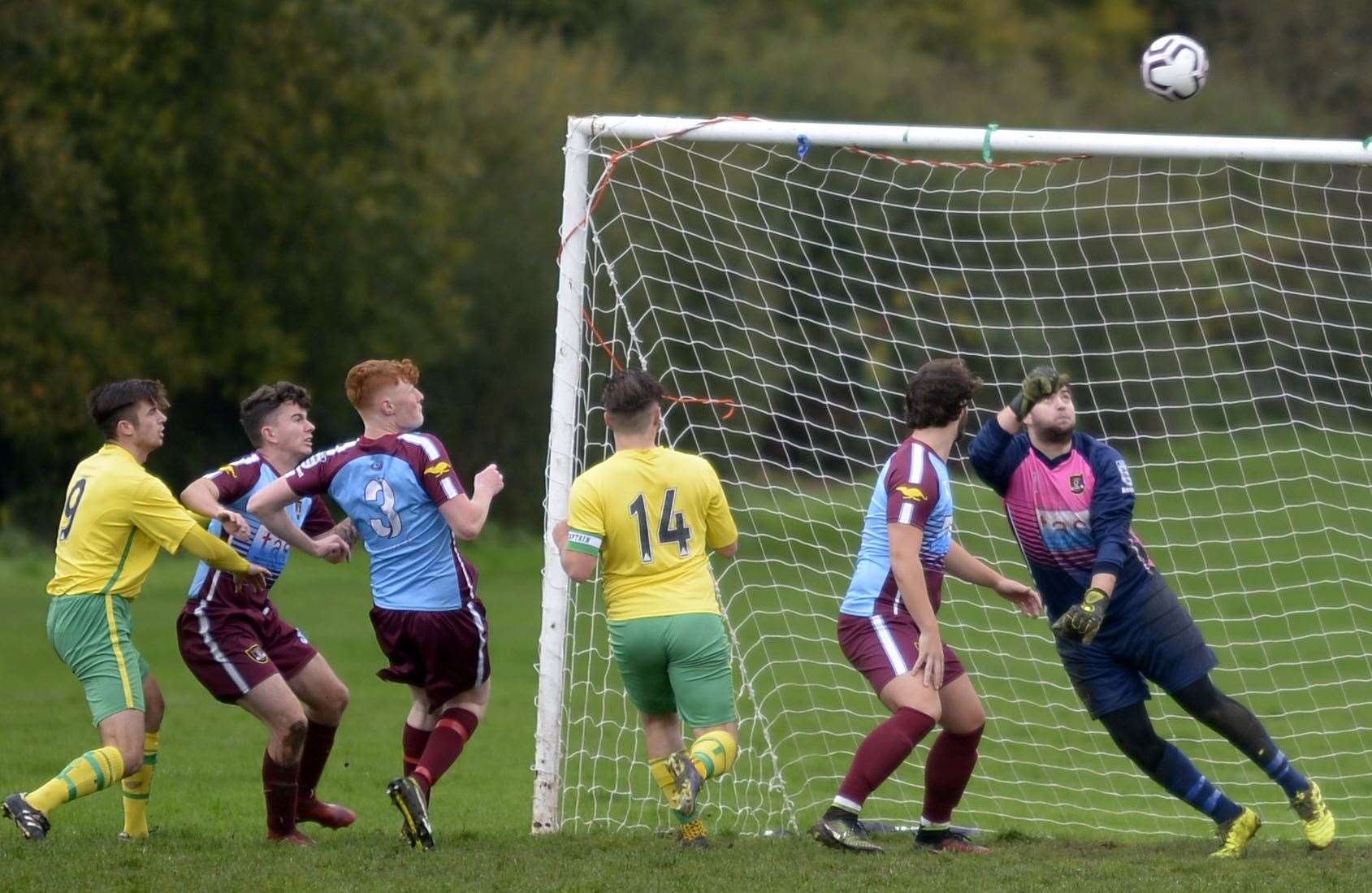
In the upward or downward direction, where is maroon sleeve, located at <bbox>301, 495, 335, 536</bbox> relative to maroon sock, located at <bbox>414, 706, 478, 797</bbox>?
upward

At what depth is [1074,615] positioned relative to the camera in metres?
5.59

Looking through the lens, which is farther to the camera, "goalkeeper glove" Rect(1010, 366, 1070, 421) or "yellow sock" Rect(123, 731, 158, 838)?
"yellow sock" Rect(123, 731, 158, 838)

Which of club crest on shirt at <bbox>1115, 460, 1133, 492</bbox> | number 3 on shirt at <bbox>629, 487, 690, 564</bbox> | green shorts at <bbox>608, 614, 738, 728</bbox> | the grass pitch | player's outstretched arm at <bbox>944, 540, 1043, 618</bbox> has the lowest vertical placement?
the grass pitch

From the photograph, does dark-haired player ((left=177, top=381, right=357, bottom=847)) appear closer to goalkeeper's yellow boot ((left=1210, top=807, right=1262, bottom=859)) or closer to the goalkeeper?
the goalkeeper

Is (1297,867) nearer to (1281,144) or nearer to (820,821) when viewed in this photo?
(820,821)

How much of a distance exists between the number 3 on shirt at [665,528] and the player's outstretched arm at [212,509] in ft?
4.60

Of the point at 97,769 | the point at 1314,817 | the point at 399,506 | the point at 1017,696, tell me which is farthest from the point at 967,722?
the point at 1017,696

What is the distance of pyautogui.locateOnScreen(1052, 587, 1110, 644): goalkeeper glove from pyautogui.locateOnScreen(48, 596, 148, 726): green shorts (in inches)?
127

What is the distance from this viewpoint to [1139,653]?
19.4ft

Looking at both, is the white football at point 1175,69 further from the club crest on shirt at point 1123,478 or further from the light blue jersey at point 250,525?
the light blue jersey at point 250,525

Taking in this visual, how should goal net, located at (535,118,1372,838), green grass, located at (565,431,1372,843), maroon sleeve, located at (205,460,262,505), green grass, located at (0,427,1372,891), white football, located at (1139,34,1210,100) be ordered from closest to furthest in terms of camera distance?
green grass, located at (0,427,1372,891) → maroon sleeve, located at (205,460,262,505) → white football, located at (1139,34,1210,100) → goal net, located at (535,118,1372,838) → green grass, located at (565,431,1372,843)

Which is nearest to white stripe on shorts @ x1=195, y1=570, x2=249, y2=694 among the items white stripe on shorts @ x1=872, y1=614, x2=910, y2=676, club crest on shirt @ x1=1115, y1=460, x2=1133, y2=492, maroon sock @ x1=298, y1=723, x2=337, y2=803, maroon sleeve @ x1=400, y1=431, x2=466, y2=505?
maroon sock @ x1=298, y1=723, x2=337, y2=803

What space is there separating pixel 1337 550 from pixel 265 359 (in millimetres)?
13524

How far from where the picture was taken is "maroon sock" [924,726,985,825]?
5.84 m
